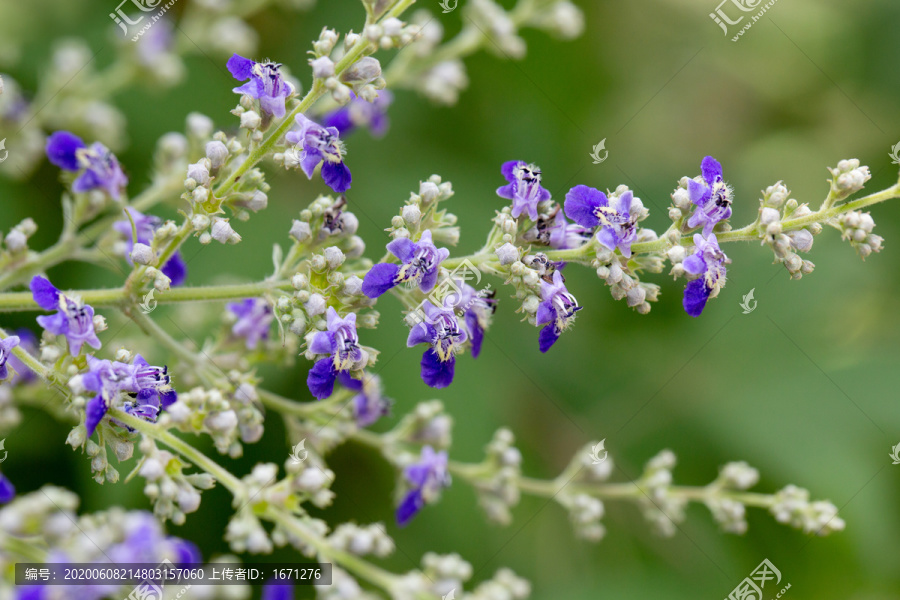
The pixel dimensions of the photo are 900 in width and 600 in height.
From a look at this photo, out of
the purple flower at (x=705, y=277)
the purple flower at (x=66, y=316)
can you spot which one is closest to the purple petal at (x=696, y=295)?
the purple flower at (x=705, y=277)

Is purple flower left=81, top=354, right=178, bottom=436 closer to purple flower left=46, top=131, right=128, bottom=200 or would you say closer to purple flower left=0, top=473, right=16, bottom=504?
purple flower left=0, top=473, right=16, bottom=504

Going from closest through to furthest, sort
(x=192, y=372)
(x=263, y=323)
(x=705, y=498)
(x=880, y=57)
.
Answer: (x=192, y=372), (x=263, y=323), (x=705, y=498), (x=880, y=57)

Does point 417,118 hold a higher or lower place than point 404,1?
higher

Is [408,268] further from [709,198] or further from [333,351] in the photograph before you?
[709,198]

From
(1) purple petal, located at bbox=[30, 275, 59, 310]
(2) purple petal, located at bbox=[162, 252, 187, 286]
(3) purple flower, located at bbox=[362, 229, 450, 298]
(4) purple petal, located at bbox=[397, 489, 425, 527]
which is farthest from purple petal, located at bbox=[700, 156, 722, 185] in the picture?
(1) purple petal, located at bbox=[30, 275, 59, 310]

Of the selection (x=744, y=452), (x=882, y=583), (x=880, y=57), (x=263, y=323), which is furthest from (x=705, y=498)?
(x=880, y=57)

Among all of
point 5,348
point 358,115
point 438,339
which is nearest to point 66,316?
point 5,348

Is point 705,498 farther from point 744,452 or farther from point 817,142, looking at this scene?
point 817,142
